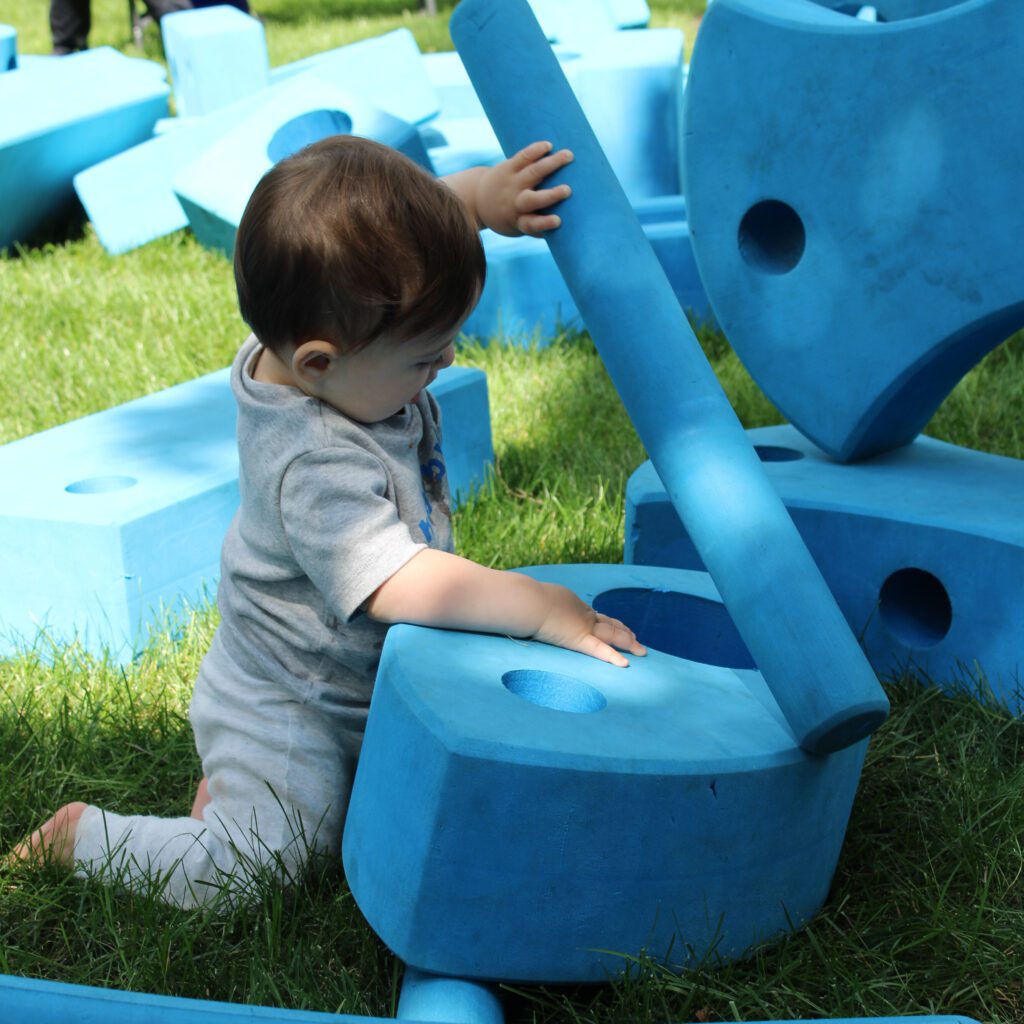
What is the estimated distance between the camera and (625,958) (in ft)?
4.72

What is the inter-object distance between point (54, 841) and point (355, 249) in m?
0.86

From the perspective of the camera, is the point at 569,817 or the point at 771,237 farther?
the point at 771,237

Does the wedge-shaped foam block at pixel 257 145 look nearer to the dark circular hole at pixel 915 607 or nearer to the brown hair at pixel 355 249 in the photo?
the dark circular hole at pixel 915 607

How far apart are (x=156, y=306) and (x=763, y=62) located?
251cm

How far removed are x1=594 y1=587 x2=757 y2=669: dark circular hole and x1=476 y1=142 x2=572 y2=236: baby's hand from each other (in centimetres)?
51

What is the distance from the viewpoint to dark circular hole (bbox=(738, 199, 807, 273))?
2367 mm

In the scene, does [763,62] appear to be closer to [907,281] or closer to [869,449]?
[907,281]

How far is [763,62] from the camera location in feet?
7.42

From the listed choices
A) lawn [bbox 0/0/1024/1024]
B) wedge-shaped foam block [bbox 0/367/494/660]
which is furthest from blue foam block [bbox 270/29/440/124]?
wedge-shaped foam block [bbox 0/367/494/660]

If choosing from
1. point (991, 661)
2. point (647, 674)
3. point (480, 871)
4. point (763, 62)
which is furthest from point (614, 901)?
point (763, 62)

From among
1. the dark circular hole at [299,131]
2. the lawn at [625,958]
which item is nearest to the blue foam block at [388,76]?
the dark circular hole at [299,131]


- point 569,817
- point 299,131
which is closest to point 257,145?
point 299,131

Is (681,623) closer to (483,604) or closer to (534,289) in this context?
(483,604)

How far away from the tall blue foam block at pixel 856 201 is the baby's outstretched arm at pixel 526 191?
687mm
